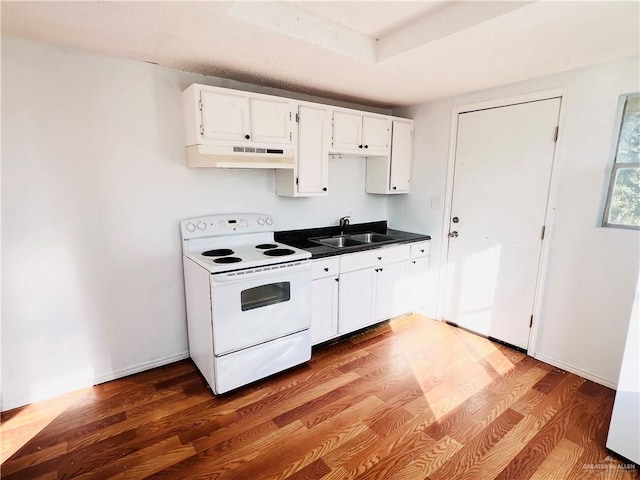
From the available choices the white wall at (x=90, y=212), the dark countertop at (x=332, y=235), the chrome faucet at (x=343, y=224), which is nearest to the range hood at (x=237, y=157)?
the white wall at (x=90, y=212)

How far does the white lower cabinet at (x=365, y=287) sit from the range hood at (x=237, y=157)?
0.87 meters

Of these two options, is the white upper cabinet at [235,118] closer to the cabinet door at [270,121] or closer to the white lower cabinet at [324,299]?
the cabinet door at [270,121]

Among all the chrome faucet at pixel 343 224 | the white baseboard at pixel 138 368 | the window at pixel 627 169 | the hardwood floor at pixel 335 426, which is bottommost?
the hardwood floor at pixel 335 426

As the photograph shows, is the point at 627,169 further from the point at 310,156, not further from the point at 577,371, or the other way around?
the point at 310,156

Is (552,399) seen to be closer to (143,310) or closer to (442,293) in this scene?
(442,293)

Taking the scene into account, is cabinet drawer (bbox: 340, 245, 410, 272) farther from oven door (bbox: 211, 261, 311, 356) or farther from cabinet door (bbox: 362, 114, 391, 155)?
cabinet door (bbox: 362, 114, 391, 155)

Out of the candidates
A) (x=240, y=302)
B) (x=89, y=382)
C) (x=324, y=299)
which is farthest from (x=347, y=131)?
(x=89, y=382)

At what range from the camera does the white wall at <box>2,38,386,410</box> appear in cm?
203

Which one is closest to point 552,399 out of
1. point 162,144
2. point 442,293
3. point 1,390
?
point 442,293

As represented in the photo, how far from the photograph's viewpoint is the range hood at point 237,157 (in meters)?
2.33

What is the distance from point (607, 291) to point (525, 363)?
2.71 feet

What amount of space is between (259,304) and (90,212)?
1295mm

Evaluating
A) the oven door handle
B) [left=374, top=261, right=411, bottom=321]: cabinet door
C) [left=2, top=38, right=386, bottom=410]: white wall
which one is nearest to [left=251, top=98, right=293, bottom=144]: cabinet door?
[left=2, top=38, right=386, bottom=410]: white wall

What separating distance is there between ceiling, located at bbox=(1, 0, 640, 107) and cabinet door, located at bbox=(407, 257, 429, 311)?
1.76 m
